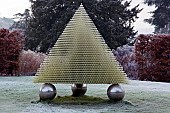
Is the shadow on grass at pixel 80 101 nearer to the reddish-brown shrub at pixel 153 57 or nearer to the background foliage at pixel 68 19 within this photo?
the reddish-brown shrub at pixel 153 57

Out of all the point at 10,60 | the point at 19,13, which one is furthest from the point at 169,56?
the point at 19,13

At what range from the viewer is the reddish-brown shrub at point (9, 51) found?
17.5 metres

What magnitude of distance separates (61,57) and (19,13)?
27267 mm

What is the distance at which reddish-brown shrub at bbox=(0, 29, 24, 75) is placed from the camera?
1753 centimetres

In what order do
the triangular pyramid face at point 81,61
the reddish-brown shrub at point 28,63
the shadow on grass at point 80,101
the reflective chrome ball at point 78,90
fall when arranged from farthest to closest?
the reddish-brown shrub at point 28,63 → the reflective chrome ball at point 78,90 → the shadow on grass at point 80,101 → the triangular pyramid face at point 81,61

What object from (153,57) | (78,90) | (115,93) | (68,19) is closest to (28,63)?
(68,19)

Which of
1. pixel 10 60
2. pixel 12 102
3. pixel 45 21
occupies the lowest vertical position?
pixel 12 102

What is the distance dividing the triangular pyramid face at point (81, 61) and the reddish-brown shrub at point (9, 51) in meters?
8.90

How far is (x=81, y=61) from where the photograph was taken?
341 inches

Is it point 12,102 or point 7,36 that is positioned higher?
point 7,36

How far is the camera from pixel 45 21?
24.5 m

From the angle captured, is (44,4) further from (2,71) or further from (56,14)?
(2,71)

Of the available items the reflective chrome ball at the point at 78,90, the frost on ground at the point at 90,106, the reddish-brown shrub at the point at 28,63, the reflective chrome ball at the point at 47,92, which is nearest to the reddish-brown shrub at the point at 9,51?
the reddish-brown shrub at the point at 28,63

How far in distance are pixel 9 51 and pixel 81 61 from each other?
940cm
